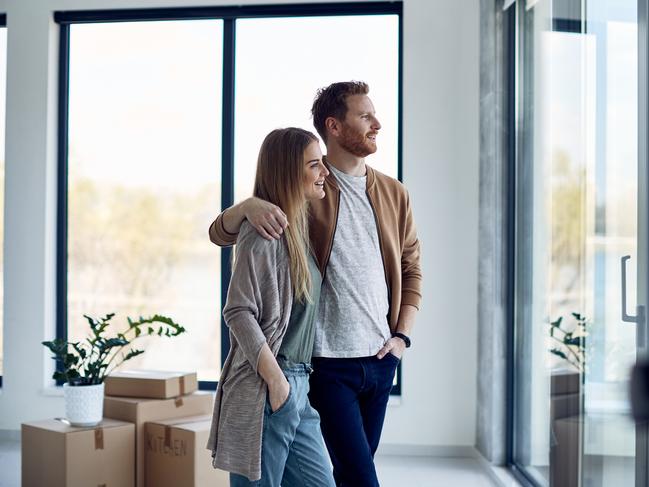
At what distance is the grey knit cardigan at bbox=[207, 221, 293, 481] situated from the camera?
1661 millimetres

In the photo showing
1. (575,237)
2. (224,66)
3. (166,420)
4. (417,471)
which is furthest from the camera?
(224,66)

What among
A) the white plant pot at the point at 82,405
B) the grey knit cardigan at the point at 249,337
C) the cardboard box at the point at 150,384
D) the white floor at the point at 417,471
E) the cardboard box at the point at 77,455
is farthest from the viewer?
the white floor at the point at 417,471

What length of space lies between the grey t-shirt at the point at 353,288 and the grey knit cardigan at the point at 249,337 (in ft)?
0.68

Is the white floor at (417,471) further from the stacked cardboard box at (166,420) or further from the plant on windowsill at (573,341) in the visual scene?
the plant on windowsill at (573,341)

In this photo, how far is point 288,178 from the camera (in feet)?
5.88

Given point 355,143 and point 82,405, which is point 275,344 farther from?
point 82,405

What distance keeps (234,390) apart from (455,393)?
2.63m

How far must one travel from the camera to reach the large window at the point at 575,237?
2248mm

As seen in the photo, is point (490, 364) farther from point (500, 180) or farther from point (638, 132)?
point (638, 132)

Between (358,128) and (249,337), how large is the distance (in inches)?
26.2

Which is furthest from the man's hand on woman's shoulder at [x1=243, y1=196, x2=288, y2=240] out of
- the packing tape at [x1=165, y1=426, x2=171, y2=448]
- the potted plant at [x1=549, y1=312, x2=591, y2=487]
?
the packing tape at [x1=165, y1=426, x2=171, y2=448]

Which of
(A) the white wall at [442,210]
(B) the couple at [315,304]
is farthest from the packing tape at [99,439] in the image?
(A) the white wall at [442,210]

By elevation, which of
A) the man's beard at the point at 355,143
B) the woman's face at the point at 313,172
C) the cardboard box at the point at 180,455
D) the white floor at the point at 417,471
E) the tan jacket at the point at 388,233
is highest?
the man's beard at the point at 355,143

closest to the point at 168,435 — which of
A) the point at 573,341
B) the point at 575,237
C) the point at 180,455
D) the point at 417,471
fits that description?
the point at 180,455
